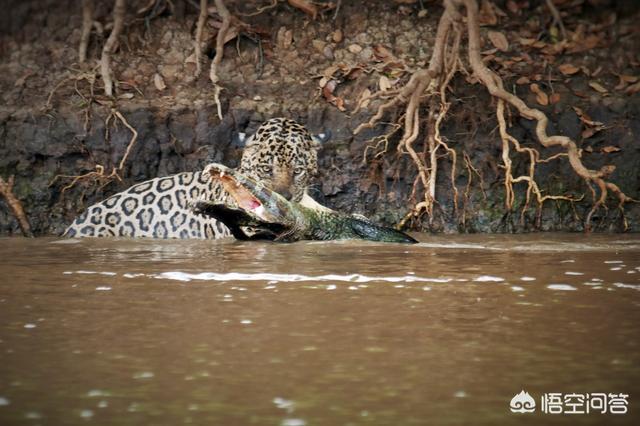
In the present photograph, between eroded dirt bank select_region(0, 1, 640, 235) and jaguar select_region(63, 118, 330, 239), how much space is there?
0.99 meters

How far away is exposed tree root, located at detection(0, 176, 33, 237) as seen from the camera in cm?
870

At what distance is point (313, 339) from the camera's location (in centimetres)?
342

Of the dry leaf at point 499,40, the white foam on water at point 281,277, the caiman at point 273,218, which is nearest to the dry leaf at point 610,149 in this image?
the dry leaf at point 499,40

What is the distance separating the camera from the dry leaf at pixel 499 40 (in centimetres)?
1003

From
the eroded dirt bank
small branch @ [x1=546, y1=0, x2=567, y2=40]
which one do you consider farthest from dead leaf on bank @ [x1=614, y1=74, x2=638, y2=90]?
small branch @ [x1=546, y1=0, x2=567, y2=40]

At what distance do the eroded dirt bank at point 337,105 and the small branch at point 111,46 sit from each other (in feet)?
0.42

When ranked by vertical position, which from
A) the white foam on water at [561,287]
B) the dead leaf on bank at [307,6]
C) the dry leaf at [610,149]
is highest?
the dead leaf on bank at [307,6]

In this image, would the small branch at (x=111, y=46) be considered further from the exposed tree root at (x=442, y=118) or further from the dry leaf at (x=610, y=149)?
the dry leaf at (x=610, y=149)

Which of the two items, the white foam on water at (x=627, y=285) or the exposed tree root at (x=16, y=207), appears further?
the exposed tree root at (x=16, y=207)

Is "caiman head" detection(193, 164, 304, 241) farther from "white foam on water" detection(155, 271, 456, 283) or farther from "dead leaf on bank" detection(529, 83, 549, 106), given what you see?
"dead leaf on bank" detection(529, 83, 549, 106)

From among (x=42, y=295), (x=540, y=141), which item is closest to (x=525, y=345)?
(x=42, y=295)

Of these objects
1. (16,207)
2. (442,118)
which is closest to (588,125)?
(442,118)

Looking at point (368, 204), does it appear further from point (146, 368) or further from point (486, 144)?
point (146, 368)

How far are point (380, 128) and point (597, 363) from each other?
6.37 metres
